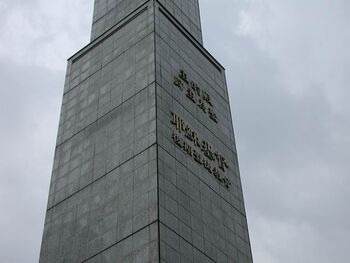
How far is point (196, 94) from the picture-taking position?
37000mm

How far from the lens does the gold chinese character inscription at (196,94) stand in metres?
35.8

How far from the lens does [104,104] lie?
35625 millimetres

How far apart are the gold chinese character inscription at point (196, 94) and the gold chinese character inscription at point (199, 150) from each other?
283cm

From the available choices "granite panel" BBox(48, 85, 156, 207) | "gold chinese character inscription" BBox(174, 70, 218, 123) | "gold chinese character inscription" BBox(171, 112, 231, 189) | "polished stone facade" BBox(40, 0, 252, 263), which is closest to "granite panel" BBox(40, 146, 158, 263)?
"polished stone facade" BBox(40, 0, 252, 263)

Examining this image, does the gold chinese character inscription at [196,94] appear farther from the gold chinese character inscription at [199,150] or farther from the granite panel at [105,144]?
the granite panel at [105,144]

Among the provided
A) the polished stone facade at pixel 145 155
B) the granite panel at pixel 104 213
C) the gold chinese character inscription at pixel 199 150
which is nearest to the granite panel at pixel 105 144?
the polished stone facade at pixel 145 155

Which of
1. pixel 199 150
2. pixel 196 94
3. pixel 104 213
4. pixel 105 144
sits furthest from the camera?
pixel 196 94

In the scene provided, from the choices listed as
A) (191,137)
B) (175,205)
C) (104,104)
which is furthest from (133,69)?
(175,205)

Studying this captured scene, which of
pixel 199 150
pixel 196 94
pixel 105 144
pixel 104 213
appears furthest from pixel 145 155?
pixel 196 94

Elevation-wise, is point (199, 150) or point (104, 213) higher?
point (199, 150)

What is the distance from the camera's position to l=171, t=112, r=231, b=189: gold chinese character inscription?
107 ft

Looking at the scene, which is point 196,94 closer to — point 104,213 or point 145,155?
point 145,155

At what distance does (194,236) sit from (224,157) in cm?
841

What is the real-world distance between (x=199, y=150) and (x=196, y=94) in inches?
187
